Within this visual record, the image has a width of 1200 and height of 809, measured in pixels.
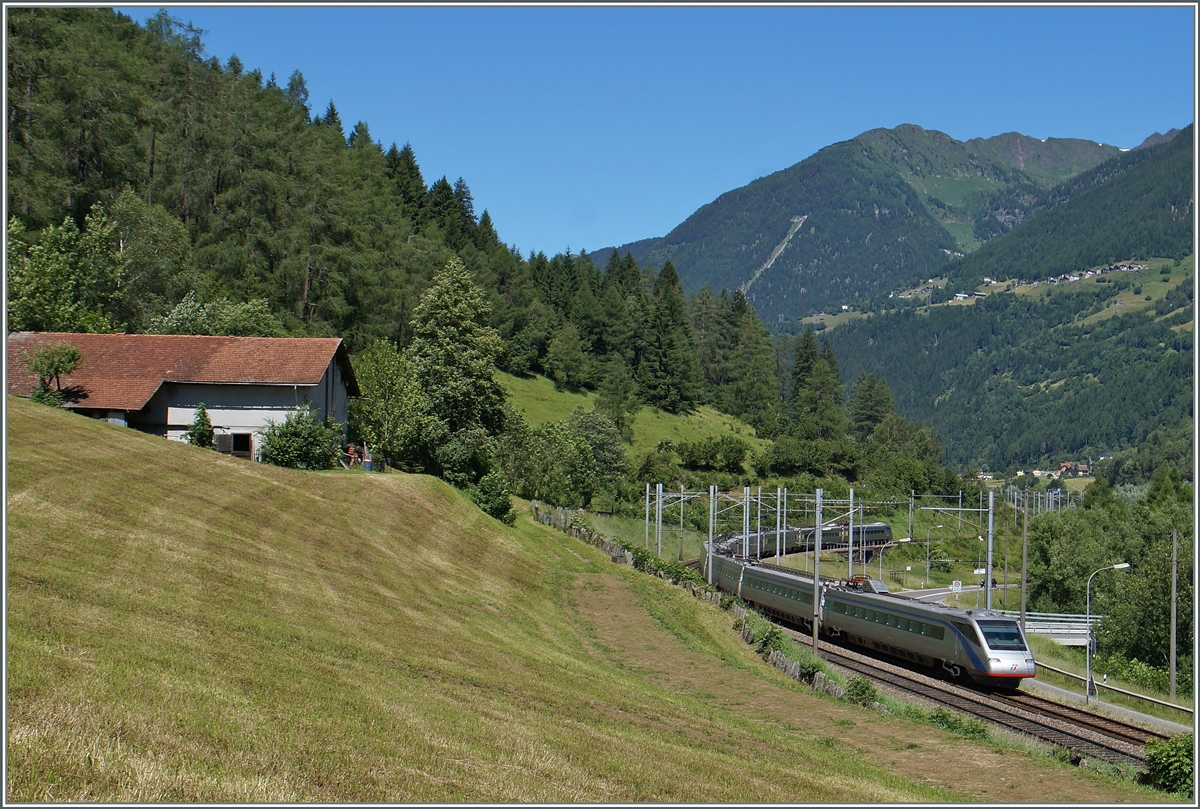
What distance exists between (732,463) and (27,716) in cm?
10855

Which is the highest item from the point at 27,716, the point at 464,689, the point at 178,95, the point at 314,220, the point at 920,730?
the point at 178,95

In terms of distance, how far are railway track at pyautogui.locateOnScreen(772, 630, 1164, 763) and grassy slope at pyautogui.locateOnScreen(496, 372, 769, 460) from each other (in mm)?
68602

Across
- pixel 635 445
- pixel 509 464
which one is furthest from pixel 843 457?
pixel 509 464

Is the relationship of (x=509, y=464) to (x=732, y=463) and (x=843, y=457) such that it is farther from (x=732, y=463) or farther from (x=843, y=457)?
(x=843, y=457)

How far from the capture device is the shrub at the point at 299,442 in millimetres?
44156

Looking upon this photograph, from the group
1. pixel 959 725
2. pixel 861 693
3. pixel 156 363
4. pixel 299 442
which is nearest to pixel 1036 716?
pixel 861 693

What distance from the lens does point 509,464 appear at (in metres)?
68.6

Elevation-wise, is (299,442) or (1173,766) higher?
(299,442)

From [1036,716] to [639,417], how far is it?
93.7 m

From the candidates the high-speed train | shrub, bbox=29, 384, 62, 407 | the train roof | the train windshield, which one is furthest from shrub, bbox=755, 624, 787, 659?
shrub, bbox=29, 384, 62, 407

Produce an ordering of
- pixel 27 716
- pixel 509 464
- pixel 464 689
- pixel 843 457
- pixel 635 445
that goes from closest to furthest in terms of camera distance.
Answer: pixel 27 716 < pixel 464 689 < pixel 509 464 < pixel 635 445 < pixel 843 457

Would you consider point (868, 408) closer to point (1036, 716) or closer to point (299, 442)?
point (299, 442)

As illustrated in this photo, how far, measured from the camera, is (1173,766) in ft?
59.0

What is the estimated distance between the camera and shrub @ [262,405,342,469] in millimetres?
44156
